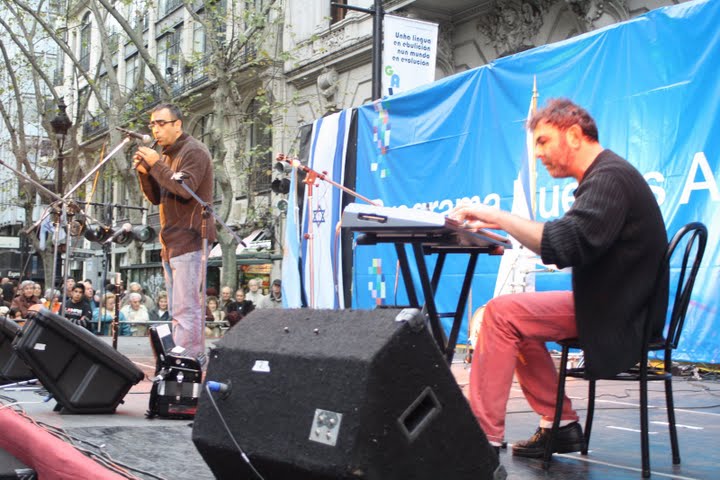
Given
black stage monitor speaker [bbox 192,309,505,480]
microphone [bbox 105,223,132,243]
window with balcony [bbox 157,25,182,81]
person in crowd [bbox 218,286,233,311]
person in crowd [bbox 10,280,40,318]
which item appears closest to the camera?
black stage monitor speaker [bbox 192,309,505,480]

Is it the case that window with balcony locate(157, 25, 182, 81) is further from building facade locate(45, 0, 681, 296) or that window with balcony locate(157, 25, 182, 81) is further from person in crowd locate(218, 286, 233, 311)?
person in crowd locate(218, 286, 233, 311)

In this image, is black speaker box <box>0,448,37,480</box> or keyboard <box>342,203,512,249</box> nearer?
keyboard <box>342,203,512,249</box>

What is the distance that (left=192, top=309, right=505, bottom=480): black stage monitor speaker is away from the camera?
6.91 ft

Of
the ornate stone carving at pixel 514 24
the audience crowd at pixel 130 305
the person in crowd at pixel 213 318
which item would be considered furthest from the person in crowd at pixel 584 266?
the ornate stone carving at pixel 514 24

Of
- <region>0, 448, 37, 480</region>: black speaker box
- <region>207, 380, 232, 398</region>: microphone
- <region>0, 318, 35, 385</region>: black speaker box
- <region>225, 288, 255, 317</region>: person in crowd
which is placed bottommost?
<region>225, 288, 255, 317</region>: person in crowd

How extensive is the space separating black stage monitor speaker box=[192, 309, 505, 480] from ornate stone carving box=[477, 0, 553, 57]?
14199 millimetres

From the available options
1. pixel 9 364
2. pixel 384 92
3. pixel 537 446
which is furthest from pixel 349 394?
pixel 384 92

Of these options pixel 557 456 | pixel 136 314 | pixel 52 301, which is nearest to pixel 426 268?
pixel 557 456

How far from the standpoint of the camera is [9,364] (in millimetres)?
6152

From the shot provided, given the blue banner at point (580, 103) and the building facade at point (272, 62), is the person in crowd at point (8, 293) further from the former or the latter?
the blue banner at point (580, 103)

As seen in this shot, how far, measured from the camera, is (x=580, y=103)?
7.22 meters

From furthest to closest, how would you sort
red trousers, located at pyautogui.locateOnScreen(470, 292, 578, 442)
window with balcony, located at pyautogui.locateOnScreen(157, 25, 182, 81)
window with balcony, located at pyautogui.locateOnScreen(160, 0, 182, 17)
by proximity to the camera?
window with balcony, located at pyautogui.locateOnScreen(160, 0, 182, 17)
window with balcony, located at pyautogui.locateOnScreen(157, 25, 182, 81)
red trousers, located at pyautogui.locateOnScreen(470, 292, 578, 442)

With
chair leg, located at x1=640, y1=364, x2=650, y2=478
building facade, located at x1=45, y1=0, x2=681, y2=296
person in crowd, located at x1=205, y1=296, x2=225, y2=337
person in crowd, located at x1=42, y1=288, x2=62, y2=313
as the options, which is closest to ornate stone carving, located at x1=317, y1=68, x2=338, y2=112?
building facade, located at x1=45, y1=0, x2=681, y2=296

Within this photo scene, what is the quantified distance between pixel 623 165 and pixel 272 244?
20907mm
